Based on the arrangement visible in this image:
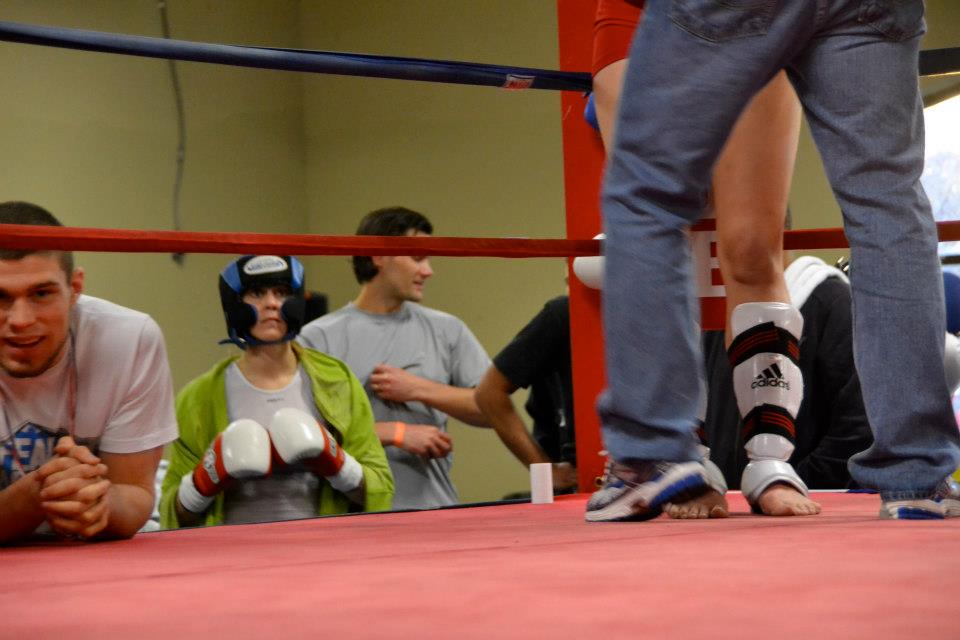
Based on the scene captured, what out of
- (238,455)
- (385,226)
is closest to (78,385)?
(238,455)

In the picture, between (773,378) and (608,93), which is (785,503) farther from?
(608,93)

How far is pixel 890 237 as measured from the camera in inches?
46.2

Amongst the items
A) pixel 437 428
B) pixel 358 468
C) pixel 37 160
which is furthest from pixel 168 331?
pixel 358 468

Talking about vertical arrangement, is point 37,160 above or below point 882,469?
above

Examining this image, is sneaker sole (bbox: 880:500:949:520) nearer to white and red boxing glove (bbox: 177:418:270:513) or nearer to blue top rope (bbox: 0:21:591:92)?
blue top rope (bbox: 0:21:591:92)

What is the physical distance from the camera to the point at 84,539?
1.39 meters

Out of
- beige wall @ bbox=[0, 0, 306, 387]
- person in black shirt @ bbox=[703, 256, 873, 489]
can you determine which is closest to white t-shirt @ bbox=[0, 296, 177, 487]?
person in black shirt @ bbox=[703, 256, 873, 489]

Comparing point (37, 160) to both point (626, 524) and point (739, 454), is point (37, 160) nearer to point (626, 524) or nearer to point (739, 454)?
point (739, 454)

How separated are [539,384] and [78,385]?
1768 millimetres

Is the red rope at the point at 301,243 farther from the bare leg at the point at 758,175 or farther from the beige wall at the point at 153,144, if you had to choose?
the beige wall at the point at 153,144

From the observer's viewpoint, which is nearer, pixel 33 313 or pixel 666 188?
pixel 666 188

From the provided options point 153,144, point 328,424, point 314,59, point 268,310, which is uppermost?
point 153,144

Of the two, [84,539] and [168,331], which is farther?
[168,331]

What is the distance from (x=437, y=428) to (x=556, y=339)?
0.50 m
